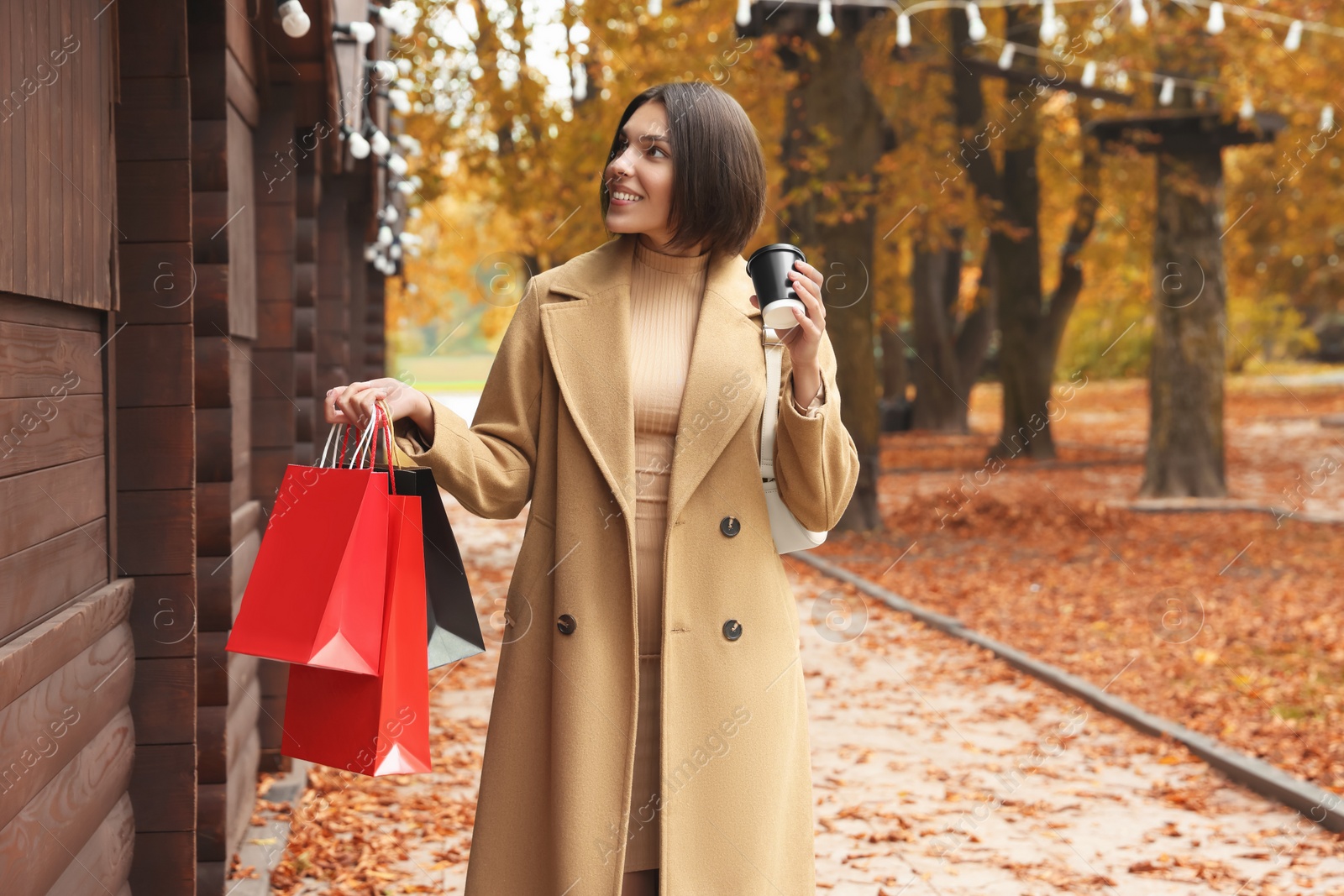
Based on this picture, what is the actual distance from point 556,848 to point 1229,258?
28316mm

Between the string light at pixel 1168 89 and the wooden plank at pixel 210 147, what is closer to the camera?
the wooden plank at pixel 210 147

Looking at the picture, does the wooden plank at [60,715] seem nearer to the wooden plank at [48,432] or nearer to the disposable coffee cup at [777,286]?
the wooden plank at [48,432]

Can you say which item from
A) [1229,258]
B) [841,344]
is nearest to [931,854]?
[841,344]

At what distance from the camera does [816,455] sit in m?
2.50

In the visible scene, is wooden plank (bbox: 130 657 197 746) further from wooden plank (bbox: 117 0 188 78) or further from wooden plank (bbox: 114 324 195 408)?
wooden plank (bbox: 117 0 188 78)

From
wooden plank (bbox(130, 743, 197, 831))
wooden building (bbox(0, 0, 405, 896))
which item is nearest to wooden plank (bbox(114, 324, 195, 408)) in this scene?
wooden building (bbox(0, 0, 405, 896))

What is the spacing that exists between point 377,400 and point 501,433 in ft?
1.15

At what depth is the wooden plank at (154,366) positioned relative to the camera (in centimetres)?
328

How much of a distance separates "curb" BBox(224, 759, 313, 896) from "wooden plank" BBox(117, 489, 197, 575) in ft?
3.31

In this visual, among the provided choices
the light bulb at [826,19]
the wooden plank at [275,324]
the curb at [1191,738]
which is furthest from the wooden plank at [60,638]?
the light bulb at [826,19]

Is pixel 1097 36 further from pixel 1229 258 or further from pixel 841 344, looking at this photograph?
pixel 1229 258

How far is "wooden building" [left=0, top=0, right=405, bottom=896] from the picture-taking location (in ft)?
8.12

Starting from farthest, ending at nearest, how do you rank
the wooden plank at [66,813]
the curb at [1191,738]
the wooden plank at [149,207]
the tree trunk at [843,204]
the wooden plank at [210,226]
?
the tree trunk at [843,204]
the curb at [1191,738]
the wooden plank at [210,226]
the wooden plank at [149,207]
the wooden plank at [66,813]

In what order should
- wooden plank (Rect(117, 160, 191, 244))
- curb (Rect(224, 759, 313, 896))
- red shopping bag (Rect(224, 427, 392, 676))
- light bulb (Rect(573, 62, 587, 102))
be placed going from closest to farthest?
red shopping bag (Rect(224, 427, 392, 676)), wooden plank (Rect(117, 160, 191, 244)), curb (Rect(224, 759, 313, 896)), light bulb (Rect(573, 62, 587, 102))
